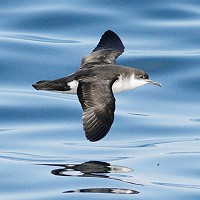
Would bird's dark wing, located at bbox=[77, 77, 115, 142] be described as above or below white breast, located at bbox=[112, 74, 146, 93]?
below

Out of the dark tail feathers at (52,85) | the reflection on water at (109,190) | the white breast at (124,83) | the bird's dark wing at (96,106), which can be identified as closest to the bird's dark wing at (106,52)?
the white breast at (124,83)

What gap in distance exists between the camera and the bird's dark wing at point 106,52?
12133mm

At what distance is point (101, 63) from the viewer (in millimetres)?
11977

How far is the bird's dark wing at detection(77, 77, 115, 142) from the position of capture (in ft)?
32.6

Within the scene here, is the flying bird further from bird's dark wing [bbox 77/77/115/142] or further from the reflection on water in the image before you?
the reflection on water

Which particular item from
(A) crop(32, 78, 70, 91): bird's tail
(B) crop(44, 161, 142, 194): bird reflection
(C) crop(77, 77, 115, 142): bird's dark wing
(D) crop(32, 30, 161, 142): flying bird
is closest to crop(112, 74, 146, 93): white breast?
(D) crop(32, 30, 161, 142): flying bird

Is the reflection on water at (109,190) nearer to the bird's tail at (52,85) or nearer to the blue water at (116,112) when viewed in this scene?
the blue water at (116,112)

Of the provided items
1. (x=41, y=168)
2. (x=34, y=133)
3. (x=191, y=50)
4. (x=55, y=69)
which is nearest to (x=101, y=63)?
(x=34, y=133)

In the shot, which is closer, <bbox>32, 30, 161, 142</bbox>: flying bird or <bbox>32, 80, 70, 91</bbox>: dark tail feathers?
<bbox>32, 30, 161, 142</bbox>: flying bird

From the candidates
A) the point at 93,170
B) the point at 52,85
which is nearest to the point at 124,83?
the point at 52,85

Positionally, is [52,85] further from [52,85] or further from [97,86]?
[97,86]

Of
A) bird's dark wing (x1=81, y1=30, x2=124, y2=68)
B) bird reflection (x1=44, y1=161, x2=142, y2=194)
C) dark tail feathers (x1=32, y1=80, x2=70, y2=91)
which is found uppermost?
bird's dark wing (x1=81, y1=30, x2=124, y2=68)

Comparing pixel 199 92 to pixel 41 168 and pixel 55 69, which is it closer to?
pixel 55 69

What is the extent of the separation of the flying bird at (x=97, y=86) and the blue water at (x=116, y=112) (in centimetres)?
50
